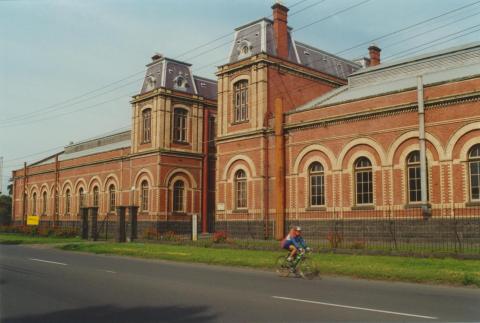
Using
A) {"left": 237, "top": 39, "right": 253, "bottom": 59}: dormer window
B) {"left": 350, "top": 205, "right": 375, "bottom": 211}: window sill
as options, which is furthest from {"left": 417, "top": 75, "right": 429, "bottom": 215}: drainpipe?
{"left": 237, "top": 39, "right": 253, "bottom": 59}: dormer window

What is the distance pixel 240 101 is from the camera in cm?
3328

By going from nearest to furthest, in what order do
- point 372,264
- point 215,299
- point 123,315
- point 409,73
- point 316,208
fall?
point 123,315
point 215,299
point 372,264
point 316,208
point 409,73

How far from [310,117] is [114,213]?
23.4 meters

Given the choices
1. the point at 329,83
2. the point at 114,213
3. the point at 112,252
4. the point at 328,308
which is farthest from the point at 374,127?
the point at 114,213

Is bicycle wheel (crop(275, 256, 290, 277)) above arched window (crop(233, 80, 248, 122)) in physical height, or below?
below

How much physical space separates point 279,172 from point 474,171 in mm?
10695

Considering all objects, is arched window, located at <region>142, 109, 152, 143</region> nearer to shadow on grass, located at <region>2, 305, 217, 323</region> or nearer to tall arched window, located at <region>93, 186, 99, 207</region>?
tall arched window, located at <region>93, 186, 99, 207</region>

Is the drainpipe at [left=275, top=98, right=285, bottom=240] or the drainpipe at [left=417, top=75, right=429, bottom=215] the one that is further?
the drainpipe at [left=275, top=98, right=285, bottom=240]

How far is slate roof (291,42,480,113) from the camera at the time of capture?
84.3 ft

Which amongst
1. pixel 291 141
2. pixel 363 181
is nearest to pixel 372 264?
pixel 363 181

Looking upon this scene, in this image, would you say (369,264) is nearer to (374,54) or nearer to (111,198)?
(374,54)

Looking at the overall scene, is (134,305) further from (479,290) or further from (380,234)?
(380,234)

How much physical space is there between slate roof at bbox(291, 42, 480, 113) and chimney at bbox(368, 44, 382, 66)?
11.1 metres

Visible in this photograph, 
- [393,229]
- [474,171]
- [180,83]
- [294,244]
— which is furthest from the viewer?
[180,83]
